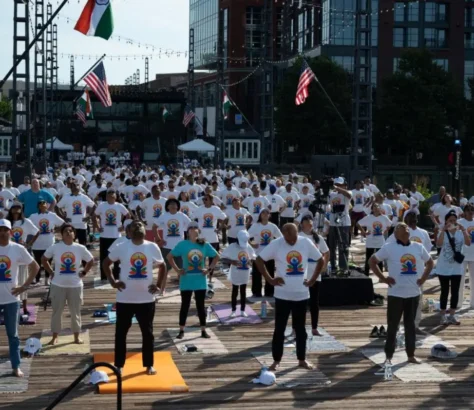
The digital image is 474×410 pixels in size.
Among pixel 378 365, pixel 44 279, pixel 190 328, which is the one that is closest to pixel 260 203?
pixel 44 279

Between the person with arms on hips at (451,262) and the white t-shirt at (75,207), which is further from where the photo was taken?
the white t-shirt at (75,207)

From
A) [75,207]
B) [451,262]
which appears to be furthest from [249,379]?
[75,207]

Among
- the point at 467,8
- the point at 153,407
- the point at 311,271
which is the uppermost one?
the point at 467,8

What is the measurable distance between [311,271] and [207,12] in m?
103

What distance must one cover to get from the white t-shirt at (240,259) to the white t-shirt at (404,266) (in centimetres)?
377

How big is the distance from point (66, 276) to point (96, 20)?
10.4 meters

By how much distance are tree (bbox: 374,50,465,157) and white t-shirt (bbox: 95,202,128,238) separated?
49086 mm

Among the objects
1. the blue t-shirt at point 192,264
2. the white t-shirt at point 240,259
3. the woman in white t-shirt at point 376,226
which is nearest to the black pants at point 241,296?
the white t-shirt at point 240,259

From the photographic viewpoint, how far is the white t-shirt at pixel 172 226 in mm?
17000

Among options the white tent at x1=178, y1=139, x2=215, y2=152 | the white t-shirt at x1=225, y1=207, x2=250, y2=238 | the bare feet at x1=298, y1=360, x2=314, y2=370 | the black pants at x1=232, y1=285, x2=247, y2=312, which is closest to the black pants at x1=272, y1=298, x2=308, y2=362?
the bare feet at x1=298, y1=360, x2=314, y2=370

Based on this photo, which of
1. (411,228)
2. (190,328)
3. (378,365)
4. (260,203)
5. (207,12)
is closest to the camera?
(378,365)

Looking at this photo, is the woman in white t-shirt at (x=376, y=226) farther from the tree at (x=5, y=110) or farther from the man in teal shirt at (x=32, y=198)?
the tree at (x=5, y=110)

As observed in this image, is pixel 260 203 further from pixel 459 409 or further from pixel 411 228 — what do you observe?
pixel 459 409

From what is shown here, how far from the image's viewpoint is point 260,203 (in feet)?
78.2
